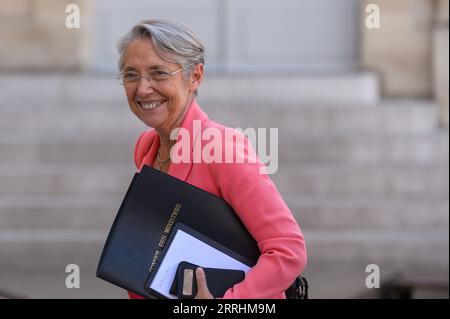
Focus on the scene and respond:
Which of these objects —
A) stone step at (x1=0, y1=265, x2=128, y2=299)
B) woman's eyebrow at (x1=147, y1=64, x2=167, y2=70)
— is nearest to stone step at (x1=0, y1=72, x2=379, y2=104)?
stone step at (x1=0, y1=265, x2=128, y2=299)

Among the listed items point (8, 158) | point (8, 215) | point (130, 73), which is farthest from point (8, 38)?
point (130, 73)

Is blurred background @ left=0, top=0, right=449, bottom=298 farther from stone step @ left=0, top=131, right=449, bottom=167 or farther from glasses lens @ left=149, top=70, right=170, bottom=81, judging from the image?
glasses lens @ left=149, top=70, right=170, bottom=81

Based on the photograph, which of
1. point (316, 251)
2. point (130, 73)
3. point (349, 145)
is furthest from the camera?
point (349, 145)

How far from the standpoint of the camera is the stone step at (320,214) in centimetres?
779

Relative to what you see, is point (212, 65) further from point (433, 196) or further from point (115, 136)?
point (433, 196)

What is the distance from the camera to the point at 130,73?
2641 millimetres

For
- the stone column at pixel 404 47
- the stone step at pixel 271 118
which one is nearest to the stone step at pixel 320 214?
the stone step at pixel 271 118

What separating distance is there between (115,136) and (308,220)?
1.97 metres

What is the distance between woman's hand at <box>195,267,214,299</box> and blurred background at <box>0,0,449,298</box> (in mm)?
4130

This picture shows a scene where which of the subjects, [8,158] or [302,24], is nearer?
[8,158]

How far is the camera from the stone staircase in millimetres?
7613

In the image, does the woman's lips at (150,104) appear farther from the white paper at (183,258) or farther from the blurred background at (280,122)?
the blurred background at (280,122)

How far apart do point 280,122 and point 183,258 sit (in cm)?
612

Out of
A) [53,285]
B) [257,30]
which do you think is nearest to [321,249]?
[53,285]
